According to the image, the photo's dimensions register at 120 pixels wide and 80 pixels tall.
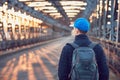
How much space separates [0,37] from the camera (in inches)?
1030

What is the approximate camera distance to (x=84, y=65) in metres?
4.38

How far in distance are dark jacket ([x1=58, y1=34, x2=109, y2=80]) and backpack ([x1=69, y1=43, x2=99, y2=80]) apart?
0.17m

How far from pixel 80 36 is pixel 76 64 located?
0.44 m

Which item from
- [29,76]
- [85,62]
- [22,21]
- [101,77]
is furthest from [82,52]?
[22,21]

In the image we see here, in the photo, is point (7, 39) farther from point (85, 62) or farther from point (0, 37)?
point (85, 62)

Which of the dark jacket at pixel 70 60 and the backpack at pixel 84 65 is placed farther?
the dark jacket at pixel 70 60

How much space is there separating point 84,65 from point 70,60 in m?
0.30

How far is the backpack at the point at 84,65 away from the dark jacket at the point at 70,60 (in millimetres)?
167

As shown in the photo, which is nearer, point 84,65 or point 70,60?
point 84,65

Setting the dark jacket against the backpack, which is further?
the dark jacket

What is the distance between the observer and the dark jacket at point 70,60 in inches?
182

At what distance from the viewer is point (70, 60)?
4645 mm

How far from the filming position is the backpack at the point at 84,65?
4371mm

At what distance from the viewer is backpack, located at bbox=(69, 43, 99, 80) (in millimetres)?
4371
